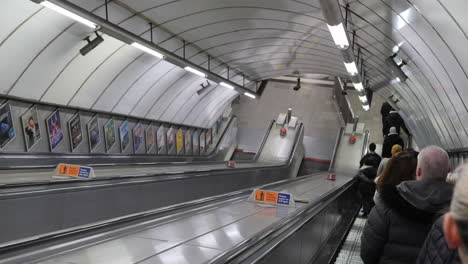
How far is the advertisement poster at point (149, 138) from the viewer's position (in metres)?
19.5

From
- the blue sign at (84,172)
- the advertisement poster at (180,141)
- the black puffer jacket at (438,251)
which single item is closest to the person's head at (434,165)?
the black puffer jacket at (438,251)

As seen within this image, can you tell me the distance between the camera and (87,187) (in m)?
6.55

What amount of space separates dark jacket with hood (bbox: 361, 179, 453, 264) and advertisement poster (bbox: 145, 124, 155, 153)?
16.6 meters

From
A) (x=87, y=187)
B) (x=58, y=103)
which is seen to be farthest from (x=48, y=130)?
(x=87, y=187)

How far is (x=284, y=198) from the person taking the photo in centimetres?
601

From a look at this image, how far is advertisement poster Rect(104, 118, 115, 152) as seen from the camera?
16297 mm

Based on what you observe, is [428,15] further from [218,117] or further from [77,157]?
[218,117]

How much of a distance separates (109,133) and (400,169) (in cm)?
1413

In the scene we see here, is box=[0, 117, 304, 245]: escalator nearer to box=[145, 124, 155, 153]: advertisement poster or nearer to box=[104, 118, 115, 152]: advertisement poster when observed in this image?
box=[104, 118, 115, 152]: advertisement poster

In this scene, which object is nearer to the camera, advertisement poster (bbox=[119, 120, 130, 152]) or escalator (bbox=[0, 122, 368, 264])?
escalator (bbox=[0, 122, 368, 264])

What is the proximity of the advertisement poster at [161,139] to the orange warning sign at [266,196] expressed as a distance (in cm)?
1465

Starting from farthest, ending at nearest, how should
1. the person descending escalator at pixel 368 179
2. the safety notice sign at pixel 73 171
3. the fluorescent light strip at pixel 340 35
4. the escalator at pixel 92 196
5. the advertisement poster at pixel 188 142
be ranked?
the advertisement poster at pixel 188 142
the person descending escalator at pixel 368 179
the fluorescent light strip at pixel 340 35
the safety notice sign at pixel 73 171
the escalator at pixel 92 196

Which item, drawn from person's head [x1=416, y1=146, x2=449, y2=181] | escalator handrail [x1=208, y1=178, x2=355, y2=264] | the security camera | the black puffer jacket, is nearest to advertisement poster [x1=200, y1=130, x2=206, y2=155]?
the security camera

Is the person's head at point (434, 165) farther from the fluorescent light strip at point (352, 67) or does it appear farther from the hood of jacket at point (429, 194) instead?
the fluorescent light strip at point (352, 67)
